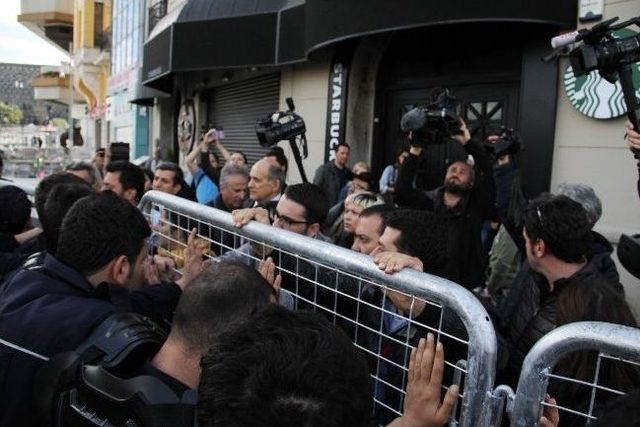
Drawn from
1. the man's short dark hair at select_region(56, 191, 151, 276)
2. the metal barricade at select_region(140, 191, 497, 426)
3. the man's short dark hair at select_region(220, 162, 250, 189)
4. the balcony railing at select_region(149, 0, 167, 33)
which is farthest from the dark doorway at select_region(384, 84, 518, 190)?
the balcony railing at select_region(149, 0, 167, 33)

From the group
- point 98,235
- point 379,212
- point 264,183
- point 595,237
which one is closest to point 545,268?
point 379,212

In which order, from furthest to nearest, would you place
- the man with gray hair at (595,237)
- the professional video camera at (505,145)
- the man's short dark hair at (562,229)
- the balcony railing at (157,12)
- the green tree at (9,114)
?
the green tree at (9,114), the balcony railing at (157,12), the professional video camera at (505,145), the man with gray hair at (595,237), the man's short dark hair at (562,229)

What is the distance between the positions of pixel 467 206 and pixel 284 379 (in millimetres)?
3694

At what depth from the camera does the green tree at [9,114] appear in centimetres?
7512

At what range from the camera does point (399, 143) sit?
8219 mm

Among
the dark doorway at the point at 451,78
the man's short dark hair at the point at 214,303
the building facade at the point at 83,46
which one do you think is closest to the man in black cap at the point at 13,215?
the man's short dark hair at the point at 214,303

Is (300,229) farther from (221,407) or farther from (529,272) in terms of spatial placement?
(221,407)

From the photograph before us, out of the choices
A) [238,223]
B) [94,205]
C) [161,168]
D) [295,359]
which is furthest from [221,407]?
[161,168]

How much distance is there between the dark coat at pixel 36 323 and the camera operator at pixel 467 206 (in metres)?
2.80

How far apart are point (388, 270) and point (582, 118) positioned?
445 centimetres

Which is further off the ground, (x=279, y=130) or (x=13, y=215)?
(x=279, y=130)

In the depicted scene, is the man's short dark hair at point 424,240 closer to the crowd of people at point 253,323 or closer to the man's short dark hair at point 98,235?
the crowd of people at point 253,323

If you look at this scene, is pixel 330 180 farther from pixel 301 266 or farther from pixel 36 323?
pixel 36 323

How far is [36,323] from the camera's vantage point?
179 cm
